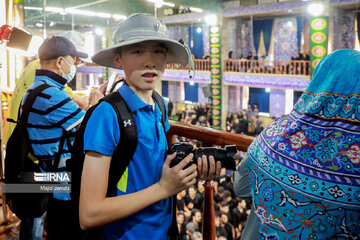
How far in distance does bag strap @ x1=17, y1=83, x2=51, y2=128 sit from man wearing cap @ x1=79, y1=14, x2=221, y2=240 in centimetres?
70

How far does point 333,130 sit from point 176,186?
1.45 feet

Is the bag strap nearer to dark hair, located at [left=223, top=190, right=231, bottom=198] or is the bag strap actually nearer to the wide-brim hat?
the wide-brim hat

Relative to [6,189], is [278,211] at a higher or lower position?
higher

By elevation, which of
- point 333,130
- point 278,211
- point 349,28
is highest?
point 349,28

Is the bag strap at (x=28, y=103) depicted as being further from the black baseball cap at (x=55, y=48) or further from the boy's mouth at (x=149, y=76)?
the boy's mouth at (x=149, y=76)

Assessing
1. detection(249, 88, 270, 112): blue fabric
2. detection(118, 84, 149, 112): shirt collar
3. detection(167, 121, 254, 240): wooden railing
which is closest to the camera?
detection(118, 84, 149, 112): shirt collar

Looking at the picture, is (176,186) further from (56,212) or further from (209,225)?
(56,212)

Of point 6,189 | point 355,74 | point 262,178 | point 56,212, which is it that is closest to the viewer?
point 355,74

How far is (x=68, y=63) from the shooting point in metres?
1.94

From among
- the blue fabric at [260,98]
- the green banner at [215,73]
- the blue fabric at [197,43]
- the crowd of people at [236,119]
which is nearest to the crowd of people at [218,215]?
the crowd of people at [236,119]

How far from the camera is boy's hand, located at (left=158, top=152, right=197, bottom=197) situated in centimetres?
97

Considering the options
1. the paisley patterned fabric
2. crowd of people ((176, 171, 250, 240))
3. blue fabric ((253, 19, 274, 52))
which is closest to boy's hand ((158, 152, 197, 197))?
the paisley patterned fabric

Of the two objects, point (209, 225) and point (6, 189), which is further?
point (6, 189)

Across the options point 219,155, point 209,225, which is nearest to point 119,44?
point 219,155
